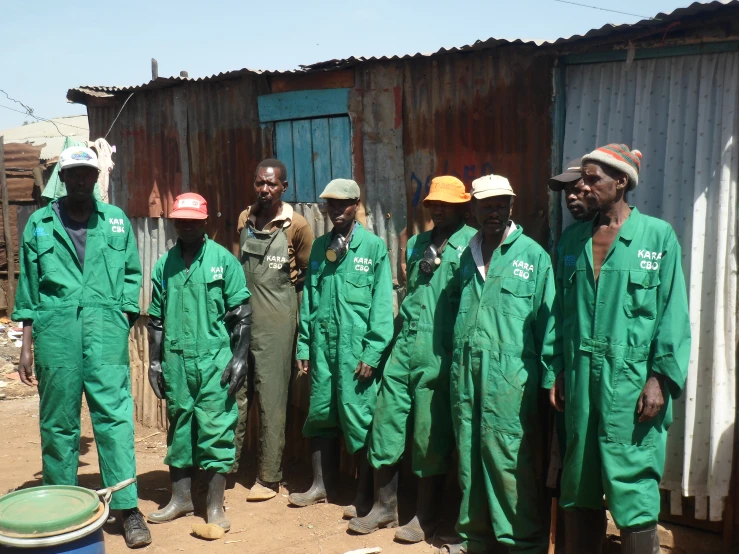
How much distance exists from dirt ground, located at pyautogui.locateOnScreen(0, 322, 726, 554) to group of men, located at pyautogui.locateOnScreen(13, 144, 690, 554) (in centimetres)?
11

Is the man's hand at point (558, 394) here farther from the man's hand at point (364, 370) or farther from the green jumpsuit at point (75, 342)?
the green jumpsuit at point (75, 342)

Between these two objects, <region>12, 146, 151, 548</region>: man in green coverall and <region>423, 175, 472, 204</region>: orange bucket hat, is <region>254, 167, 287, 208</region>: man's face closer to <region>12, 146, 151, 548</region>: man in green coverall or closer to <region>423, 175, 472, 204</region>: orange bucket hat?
<region>12, 146, 151, 548</region>: man in green coverall

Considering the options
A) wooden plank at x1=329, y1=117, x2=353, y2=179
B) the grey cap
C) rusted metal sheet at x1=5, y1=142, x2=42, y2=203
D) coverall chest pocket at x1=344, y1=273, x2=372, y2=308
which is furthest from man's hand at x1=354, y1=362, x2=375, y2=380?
rusted metal sheet at x1=5, y1=142, x2=42, y2=203

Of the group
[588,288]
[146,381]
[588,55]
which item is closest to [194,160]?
[146,381]

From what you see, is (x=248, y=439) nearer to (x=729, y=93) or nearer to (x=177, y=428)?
(x=177, y=428)

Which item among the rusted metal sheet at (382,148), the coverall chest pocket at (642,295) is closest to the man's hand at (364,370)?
the rusted metal sheet at (382,148)

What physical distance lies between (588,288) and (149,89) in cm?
516

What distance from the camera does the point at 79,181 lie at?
4.79 meters

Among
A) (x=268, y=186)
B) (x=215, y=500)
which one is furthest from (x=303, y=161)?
(x=215, y=500)

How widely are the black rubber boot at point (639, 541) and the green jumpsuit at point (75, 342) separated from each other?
2966mm

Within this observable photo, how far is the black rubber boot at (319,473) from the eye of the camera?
562cm

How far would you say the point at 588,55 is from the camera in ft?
15.6

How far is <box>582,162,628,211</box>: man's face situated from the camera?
3898mm

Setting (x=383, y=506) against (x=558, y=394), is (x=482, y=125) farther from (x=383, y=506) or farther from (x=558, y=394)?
(x=383, y=506)
